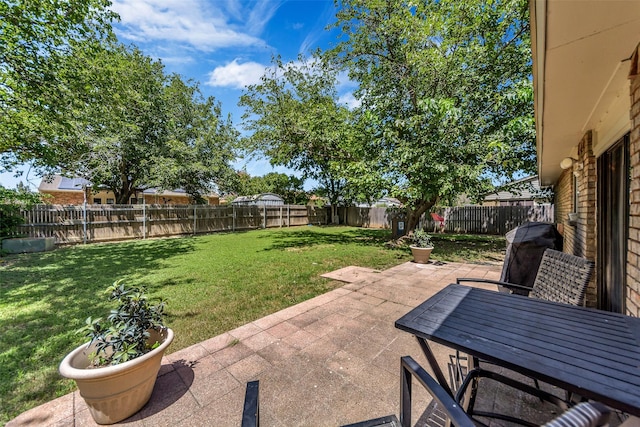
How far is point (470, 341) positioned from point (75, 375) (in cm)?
216

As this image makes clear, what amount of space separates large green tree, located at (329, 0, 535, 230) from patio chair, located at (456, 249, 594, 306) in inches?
188

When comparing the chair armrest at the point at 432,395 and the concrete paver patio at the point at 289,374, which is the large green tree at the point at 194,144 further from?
the chair armrest at the point at 432,395

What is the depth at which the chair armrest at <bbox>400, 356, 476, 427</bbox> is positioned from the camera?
826mm

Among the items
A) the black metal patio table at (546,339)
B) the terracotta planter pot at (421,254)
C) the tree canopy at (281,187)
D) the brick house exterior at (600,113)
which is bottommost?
the terracotta planter pot at (421,254)

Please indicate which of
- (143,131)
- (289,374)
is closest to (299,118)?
(143,131)

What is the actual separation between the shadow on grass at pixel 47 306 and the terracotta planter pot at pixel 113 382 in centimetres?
71

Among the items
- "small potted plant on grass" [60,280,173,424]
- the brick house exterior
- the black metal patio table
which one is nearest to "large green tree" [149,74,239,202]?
"small potted plant on grass" [60,280,173,424]

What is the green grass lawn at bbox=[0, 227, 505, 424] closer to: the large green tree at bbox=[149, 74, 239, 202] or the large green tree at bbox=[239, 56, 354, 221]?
the large green tree at bbox=[239, 56, 354, 221]

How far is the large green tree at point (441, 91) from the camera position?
6.89m

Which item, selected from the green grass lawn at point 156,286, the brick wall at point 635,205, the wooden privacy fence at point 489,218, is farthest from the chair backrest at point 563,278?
the wooden privacy fence at point 489,218

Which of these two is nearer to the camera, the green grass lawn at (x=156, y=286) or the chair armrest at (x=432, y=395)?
the chair armrest at (x=432, y=395)

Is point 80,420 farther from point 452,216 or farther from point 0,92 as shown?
point 452,216

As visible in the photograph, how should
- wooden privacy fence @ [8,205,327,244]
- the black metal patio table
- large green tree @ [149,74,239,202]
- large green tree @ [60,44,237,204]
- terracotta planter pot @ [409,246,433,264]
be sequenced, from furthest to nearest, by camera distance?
large green tree @ [149,74,239,202] → wooden privacy fence @ [8,205,327,244] → large green tree @ [60,44,237,204] → terracotta planter pot @ [409,246,433,264] → the black metal patio table

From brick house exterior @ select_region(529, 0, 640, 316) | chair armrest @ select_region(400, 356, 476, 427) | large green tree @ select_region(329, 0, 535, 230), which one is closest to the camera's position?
chair armrest @ select_region(400, 356, 476, 427)
